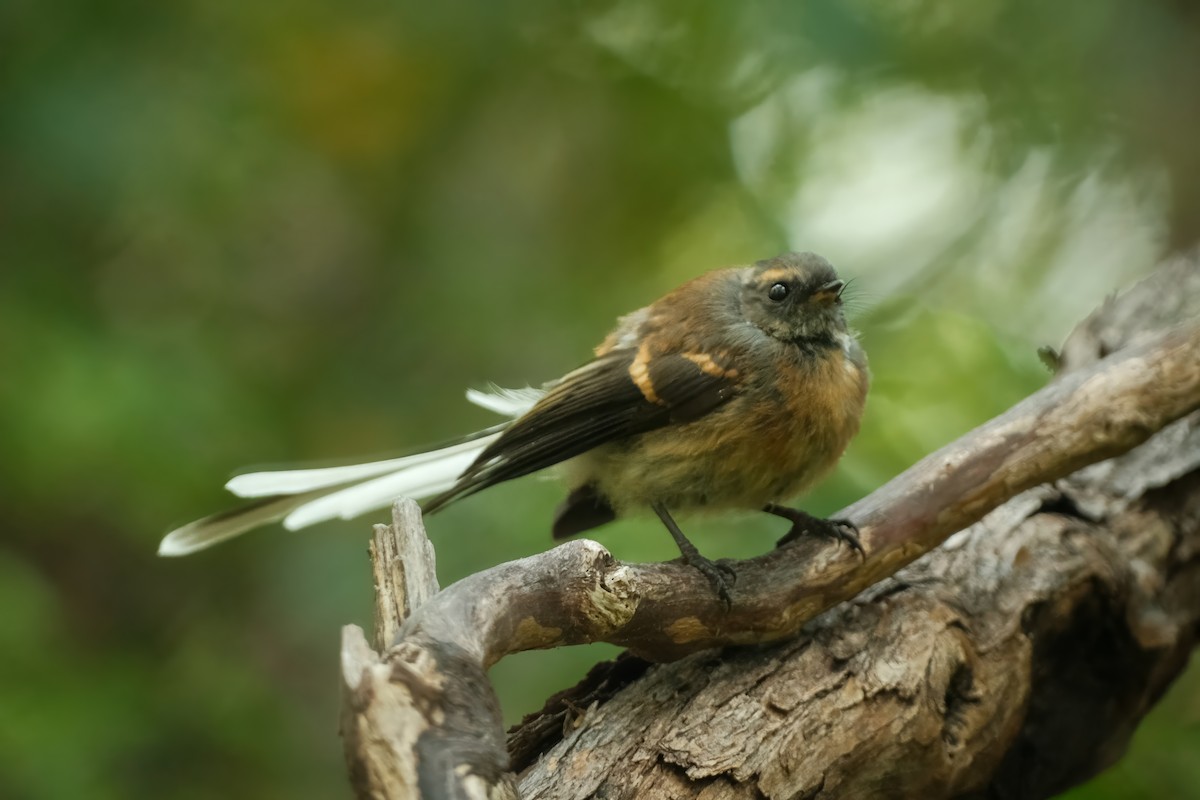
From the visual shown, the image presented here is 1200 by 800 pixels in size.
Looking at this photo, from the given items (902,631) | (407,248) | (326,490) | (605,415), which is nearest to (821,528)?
(902,631)

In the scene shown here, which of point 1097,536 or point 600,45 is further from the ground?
point 600,45

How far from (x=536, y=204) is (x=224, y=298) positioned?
1.37m

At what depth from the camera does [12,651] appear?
284 cm

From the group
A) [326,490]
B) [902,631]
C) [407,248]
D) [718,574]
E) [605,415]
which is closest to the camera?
[718,574]

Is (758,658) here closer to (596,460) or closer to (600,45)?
(596,460)

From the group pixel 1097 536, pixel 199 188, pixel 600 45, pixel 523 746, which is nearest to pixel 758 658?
pixel 523 746

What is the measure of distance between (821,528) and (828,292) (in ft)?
2.06

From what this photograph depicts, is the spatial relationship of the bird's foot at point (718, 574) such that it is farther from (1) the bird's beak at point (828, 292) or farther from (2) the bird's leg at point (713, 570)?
(1) the bird's beak at point (828, 292)

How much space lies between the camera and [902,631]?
95.4 inches

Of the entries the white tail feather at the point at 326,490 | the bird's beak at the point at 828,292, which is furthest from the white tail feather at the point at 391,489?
the bird's beak at the point at 828,292

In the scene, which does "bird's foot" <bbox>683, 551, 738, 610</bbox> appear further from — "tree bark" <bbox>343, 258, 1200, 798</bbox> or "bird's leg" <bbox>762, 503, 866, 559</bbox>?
"bird's leg" <bbox>762, 503, 866, 559</bbox>

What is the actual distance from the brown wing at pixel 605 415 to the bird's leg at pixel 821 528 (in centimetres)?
36

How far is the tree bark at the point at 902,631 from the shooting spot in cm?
180

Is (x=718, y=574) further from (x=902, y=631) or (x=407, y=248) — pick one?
(x=407, y=248)
